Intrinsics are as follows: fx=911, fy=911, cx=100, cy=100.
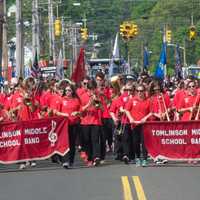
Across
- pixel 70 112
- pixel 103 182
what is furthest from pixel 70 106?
pixel 103 182

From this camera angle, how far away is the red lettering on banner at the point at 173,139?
61.4 feet

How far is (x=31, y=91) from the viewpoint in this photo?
810 inches

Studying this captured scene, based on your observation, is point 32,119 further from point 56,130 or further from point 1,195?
point 1,195

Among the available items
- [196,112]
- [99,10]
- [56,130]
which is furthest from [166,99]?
[99,10]

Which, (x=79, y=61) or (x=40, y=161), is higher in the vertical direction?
(x=79, y=61)

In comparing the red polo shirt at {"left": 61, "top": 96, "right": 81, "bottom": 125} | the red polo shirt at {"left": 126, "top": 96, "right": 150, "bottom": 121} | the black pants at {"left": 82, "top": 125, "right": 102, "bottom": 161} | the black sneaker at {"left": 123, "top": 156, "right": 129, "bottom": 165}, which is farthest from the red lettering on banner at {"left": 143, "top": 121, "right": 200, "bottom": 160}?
the red polo shirt at {"left": 61, "top": 96, "right": 81, "bottom": 125}

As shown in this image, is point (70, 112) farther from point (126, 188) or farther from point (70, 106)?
point (126, 188)

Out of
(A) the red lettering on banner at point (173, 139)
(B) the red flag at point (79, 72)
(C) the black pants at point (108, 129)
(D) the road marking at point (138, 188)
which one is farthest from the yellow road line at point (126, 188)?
(B) the red flag at point (79, 72)

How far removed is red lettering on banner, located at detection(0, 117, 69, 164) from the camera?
1902 centimetres

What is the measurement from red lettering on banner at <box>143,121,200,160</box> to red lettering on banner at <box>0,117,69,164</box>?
1.79m

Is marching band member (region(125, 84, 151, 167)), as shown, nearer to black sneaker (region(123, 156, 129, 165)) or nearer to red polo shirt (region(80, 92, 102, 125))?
black sneaker (region(123, 156, 129, 165))

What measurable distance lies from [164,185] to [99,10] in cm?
12671

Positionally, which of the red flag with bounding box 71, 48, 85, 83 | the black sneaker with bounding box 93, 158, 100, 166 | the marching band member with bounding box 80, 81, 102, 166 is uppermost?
the red flag with bounding box 71, 48, 85, 83

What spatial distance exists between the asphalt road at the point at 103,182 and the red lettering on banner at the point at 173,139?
26 cm
